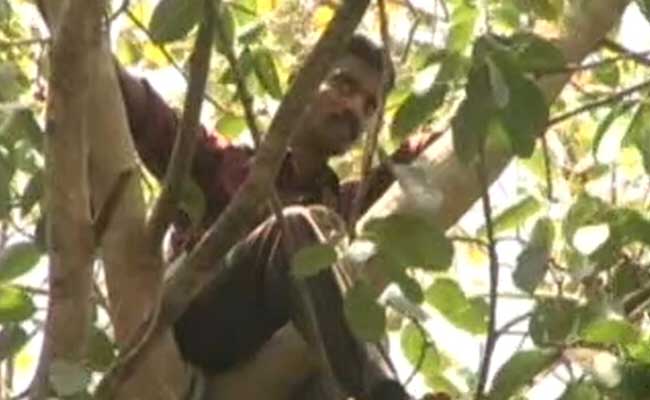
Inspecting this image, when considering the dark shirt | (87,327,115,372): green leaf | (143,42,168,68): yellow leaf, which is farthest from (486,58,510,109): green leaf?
(143,42,168,68): yellow leaf

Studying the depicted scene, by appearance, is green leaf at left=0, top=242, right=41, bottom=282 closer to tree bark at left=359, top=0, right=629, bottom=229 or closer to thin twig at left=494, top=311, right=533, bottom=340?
tree bark at left=359, top=0, right=629, bottom=229

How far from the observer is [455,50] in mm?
1405

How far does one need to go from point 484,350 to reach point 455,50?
26cm

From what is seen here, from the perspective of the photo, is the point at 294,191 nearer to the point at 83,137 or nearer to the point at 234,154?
the point at 234,154

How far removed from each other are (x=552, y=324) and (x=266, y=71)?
17.7 inches

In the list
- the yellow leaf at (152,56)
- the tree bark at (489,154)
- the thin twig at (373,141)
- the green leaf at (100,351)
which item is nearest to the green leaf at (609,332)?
the thin twig at (373,141)

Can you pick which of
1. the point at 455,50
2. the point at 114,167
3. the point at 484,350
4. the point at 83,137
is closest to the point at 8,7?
the point at 114,167

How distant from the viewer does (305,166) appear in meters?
2.14

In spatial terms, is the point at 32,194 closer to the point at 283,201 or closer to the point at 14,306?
the point at 14,306

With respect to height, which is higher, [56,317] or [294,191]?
[294,191]

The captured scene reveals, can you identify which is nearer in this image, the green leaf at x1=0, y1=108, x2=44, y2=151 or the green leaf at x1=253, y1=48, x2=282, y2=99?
the green leaf at x1=0, y1=108, x2=44, y2=151

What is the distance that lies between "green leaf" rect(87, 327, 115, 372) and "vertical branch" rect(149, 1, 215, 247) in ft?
0.44

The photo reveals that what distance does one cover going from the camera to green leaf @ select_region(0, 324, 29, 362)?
150cm

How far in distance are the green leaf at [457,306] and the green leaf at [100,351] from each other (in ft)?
1.02
